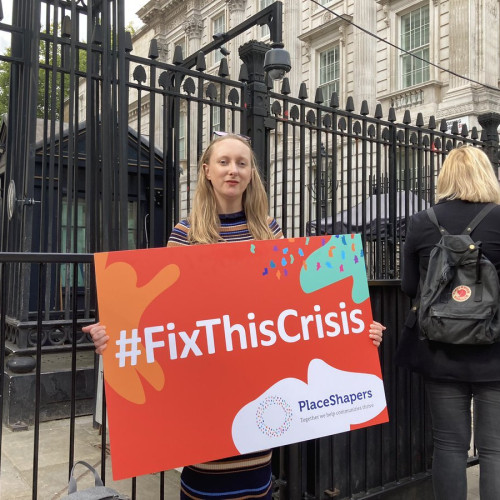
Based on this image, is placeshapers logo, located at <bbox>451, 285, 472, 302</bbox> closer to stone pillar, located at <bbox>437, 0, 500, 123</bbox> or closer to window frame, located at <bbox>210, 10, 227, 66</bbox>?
stone pillar, located at <bbox>437, 0, 500, 123</bbox>

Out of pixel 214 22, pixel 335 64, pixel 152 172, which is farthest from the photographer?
pixel 214 22

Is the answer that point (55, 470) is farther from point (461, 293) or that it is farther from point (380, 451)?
point (461, 293)

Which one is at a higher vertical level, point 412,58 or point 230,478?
point 412,58

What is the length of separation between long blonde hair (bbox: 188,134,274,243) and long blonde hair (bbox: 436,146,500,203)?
1091 mm

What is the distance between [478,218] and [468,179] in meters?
0.21

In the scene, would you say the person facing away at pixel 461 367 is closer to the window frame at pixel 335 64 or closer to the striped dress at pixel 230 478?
the striped dress at pixel 230 478

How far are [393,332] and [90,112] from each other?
309 cm

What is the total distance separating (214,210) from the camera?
2178 mm

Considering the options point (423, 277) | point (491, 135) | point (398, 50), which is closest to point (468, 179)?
point (423, 277)

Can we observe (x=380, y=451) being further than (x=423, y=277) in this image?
Yes

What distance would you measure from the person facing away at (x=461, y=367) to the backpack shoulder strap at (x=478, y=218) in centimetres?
2

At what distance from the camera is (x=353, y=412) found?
2.21 m

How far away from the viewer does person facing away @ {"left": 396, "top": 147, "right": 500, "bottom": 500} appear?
2.56 m

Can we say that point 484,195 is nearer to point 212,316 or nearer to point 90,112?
point 212,316
